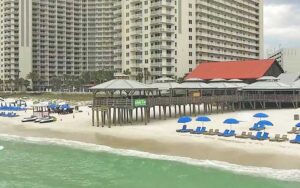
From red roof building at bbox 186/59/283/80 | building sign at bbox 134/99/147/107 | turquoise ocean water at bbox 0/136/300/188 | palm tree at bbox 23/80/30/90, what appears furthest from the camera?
A: palm tree at bbox 23/80/30/90

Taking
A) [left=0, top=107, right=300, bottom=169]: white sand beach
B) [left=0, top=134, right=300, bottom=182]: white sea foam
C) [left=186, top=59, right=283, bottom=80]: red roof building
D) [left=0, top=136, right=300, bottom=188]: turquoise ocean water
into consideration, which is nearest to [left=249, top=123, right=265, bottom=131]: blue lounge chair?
[left=0, top=107, right=300, bottom=169]: white sand beach

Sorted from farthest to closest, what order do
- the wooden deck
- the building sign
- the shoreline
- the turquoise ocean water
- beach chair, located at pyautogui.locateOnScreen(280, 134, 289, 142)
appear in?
the wooden deck < the building sign < beach chair, located at pyautogui.locateOnScreen(280, 134, 289, 142) < the shoreline < the turquoise ocean water

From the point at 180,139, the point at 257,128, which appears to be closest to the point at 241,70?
the point at 257,128

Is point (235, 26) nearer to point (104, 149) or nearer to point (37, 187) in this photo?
point (104, 149)

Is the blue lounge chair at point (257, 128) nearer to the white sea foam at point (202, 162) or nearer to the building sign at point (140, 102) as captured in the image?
the white sea foam at point (202, 162)

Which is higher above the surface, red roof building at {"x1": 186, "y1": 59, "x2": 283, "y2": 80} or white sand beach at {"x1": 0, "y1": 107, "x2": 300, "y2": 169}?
red roof building at {"x1": 186, "y1": 59, "x2": 283, "y2": 80}

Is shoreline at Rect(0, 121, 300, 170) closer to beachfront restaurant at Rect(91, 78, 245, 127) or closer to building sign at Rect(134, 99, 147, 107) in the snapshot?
beachfront restaurant at Rect(91, 78, 245, 127)
